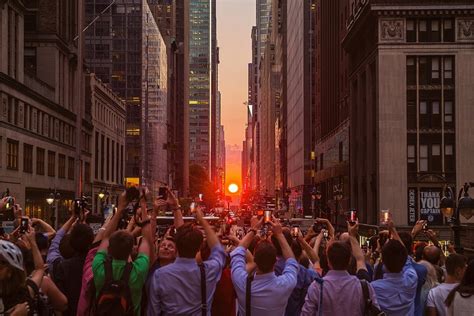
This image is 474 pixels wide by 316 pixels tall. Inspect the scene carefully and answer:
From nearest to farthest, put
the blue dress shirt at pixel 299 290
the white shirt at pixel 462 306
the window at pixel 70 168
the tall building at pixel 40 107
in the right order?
the white shirt at pixel 462 306
the blue dress shirt at pixel 299 290
the tall building at pixel 40 107
the window at pixel 70 168

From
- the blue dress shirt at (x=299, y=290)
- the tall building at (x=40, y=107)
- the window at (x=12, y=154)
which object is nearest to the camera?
the blue dress shirt at (x=299, y=290)

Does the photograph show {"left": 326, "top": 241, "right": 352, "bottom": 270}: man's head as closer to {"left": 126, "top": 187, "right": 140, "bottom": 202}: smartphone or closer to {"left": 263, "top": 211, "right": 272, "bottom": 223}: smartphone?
{"left": 263, "top": 211, "right": 272, "bottom": 223}: smartphone

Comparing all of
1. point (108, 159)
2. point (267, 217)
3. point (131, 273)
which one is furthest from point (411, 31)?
point (131, 273)

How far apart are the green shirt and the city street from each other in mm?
16

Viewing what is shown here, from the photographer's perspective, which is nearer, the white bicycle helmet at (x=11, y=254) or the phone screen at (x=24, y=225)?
the white bicycle helmet at (x=11, y=254)

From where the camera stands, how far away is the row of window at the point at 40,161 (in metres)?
55.8

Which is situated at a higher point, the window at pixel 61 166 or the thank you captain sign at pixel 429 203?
the window at pixel 61 166

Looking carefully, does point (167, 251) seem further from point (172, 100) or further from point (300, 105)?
point (172, 100)

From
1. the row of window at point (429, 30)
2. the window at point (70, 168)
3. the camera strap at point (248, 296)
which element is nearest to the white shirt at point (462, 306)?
the camera strap at point (248, 296)

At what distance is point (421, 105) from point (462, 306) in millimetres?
59645

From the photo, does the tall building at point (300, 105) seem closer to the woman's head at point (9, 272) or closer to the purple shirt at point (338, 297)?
the purple shirt at point (338, 297)

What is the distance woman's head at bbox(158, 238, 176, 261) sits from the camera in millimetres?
8406

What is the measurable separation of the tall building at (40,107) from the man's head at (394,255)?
3918cm

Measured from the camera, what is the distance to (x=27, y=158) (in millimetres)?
60469
